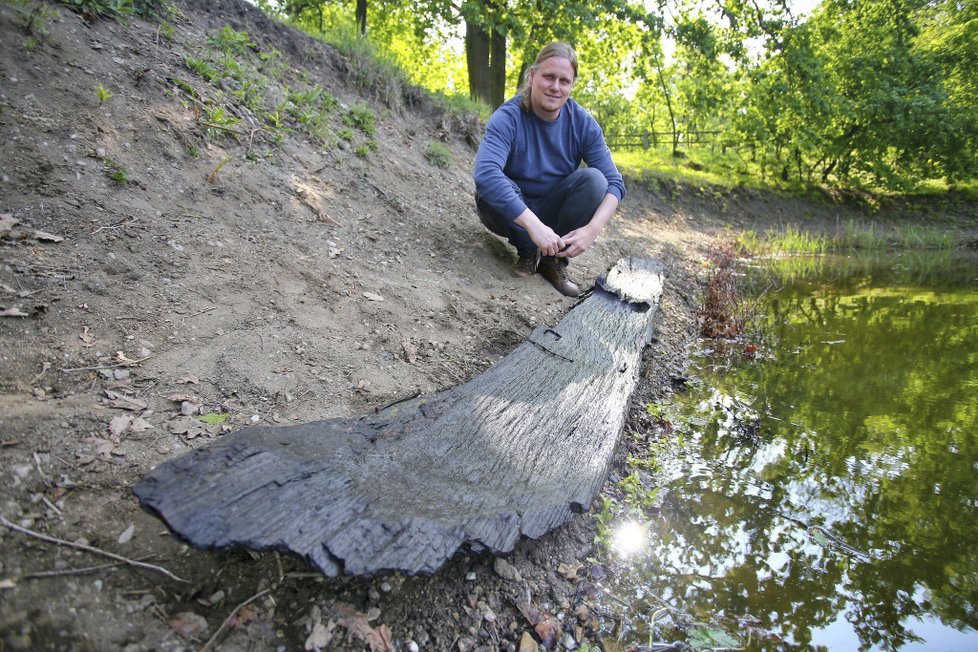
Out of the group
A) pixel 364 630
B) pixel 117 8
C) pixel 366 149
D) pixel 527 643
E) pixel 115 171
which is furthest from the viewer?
pixel 366 149

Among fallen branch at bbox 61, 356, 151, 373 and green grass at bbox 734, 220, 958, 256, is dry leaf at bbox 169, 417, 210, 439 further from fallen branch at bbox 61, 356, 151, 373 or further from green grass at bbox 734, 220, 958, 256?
green grass at bbox 734, 220, 958, 256

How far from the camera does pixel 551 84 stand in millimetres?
3596

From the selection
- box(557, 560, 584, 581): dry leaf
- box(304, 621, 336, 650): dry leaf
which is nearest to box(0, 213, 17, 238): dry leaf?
box(304, 621, 336, 650): dry leaf

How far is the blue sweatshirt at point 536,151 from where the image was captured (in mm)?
3635

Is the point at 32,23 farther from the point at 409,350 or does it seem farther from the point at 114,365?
the point at 409,350

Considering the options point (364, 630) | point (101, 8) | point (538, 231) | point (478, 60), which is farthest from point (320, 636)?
point (478, 60)

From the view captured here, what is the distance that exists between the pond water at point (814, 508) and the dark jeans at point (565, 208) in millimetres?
1396

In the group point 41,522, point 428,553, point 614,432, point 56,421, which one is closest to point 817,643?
point 614,432

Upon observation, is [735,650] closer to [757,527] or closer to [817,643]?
[817,643]

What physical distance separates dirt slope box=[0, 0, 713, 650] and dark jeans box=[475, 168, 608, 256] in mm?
277

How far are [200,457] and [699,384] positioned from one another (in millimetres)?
2841

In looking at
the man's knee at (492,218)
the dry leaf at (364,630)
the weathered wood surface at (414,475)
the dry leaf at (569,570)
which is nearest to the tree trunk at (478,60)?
the man's knee at (492,218)

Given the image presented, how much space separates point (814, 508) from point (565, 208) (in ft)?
8.61

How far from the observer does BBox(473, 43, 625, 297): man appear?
3541 mm
